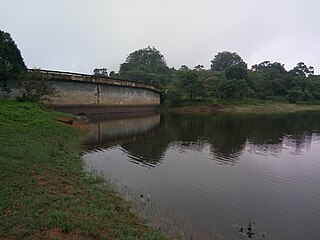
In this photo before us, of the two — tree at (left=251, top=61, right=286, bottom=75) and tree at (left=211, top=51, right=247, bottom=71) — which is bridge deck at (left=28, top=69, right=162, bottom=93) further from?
tree at (left=211, top=51, right=247, bottom=71)

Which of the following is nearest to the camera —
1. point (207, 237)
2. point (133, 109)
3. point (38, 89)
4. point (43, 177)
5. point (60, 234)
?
point (60, 234)

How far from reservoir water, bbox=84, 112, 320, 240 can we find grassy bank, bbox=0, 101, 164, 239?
1.92 meters

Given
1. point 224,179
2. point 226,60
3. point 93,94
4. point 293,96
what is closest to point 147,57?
point 226,60

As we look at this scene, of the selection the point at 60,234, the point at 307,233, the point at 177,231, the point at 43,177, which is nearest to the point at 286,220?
the point at 307,233

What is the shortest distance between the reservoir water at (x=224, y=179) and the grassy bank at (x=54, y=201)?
192 cm

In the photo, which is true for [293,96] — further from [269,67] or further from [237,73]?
[269,67]

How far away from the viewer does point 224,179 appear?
1492cm

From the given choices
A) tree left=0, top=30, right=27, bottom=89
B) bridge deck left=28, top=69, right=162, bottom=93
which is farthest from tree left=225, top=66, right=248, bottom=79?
tree left=0, top=30, right=27, bottom=89

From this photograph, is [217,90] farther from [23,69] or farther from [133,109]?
[23,69]

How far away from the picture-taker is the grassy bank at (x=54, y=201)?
24.1ft

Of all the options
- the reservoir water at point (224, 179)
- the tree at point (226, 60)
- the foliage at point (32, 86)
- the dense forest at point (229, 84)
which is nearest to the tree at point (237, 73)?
the dense forest at point (229, 84)

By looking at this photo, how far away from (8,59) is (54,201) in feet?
98.8

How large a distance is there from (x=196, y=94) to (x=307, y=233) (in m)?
67.7

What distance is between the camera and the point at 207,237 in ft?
28.2
